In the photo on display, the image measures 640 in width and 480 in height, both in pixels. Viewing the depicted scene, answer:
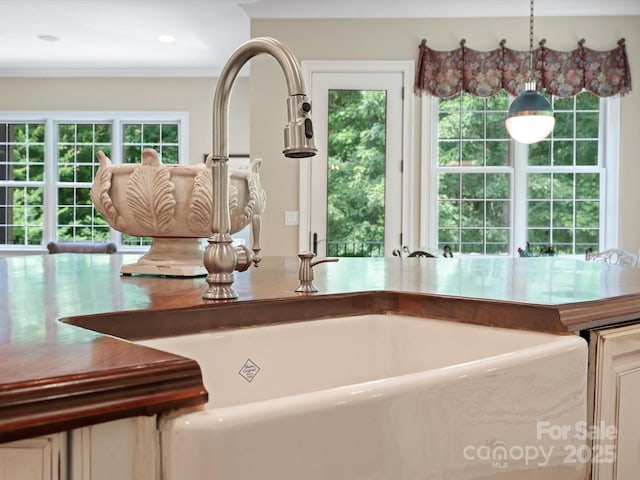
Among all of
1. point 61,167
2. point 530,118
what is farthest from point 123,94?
point 530,118

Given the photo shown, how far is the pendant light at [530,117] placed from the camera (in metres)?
3.74

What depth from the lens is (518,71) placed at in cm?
465

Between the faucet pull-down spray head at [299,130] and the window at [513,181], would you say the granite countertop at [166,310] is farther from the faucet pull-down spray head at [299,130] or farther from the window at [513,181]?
the window at [513,181]

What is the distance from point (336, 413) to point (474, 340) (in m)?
0.43

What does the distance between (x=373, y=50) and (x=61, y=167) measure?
4141 mm

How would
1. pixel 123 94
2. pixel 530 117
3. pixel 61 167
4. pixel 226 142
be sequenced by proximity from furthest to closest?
pixel 61 167, pixel 123 94, pixel 530 117, pixel 226 142

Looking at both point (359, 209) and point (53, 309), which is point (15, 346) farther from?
point (359, 209)

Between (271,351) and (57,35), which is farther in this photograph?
(57,35)

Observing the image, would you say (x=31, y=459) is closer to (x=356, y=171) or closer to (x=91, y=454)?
(x=91, y=454)

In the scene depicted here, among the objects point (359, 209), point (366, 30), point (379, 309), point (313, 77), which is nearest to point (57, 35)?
point (313, 77)

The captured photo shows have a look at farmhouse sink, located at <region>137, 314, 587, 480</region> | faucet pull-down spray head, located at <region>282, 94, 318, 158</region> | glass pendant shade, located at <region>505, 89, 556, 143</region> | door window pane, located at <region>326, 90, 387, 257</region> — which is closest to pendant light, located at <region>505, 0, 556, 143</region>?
glass pendant shade, located at <region>505, 89, 556, 143</region>

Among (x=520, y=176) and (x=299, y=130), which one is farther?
(x=520, y=176)

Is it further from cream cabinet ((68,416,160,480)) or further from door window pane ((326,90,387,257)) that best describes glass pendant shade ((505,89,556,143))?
cream cabinet ((68,416,160,480))

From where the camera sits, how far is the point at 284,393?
870 mm
